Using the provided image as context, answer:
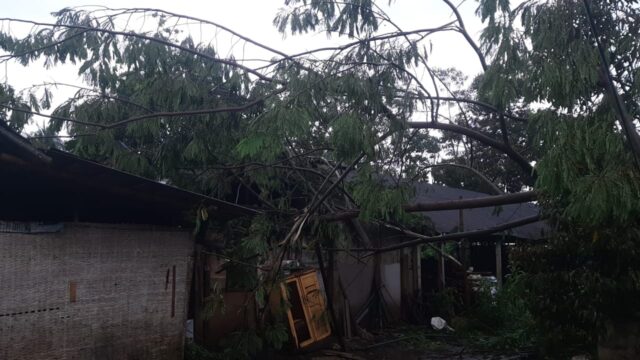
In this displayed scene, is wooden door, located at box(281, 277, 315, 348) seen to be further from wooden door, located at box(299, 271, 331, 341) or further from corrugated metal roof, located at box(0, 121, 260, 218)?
corrugated metal roof, located at box(0, 121, 260, 218)

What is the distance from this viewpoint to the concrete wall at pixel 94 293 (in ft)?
21.3

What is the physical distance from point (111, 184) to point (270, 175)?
309cm

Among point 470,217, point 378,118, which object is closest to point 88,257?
point 378,118

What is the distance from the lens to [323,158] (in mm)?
9883

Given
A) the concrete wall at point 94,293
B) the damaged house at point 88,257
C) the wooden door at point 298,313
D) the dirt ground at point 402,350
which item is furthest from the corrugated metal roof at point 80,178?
the dirt ground at point 402,350

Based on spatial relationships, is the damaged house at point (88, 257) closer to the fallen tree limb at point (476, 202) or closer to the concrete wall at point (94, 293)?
the concrete wall at point (94, 293)

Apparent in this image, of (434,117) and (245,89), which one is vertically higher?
(245,89)

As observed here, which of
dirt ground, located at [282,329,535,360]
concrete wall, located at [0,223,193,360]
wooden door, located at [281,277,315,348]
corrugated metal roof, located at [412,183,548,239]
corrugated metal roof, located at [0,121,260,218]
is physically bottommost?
dirt ground, located at [282,329,535,360]

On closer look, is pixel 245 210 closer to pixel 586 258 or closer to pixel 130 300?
pixel 130 300

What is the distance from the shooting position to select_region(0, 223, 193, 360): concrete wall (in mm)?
6484

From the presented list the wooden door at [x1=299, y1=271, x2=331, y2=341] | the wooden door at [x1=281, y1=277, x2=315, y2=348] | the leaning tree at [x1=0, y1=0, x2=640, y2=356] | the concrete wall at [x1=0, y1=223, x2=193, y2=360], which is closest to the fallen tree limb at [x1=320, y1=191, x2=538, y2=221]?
the leaning tree at [x1=0, y1=0, x2=640, y2=356]

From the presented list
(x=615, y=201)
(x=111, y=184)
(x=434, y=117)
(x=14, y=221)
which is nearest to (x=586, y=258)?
(x=434, y=117)

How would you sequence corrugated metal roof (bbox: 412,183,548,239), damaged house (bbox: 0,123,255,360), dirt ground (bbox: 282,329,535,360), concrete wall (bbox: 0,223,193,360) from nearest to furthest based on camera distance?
damaged house (bbox: 0,123,255,360) < concrete wall (bbox: 0,223,193,360) < dirt ground (bbox: 282,329,535,360) < corrugated metal roof (bbox: 412,183,548,239)

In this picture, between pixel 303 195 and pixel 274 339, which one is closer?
pixel 274 339
